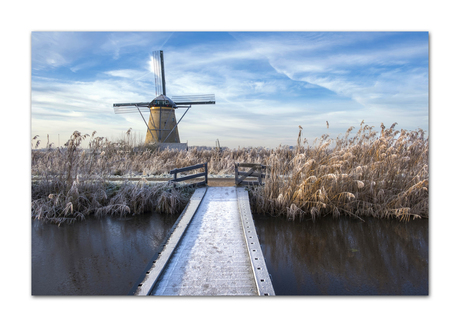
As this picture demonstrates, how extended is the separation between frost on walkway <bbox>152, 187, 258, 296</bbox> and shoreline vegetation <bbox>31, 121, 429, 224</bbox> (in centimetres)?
184

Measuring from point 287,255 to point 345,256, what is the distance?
3.17 ft

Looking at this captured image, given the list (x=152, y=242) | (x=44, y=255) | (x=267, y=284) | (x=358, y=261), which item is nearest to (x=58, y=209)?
(x=44, y=255)

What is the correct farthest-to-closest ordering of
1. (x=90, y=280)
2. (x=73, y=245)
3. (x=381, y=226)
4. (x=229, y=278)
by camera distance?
(x=381, y=226) < (x=73, y=245) < (x=90, y=280) < (x=229, y=278)

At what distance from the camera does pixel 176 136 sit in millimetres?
20109

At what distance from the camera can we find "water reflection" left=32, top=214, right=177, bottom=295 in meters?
3.62

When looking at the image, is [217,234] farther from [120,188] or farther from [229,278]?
[120,188]

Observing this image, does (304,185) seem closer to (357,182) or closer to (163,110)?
(357,182)

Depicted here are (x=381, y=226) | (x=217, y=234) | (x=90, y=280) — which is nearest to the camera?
(x=90, y=280)

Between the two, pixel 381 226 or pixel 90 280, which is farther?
pixel 381 226

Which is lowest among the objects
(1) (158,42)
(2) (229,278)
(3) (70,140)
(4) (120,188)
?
(2) (229,278)

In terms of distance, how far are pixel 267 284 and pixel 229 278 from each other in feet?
1.46

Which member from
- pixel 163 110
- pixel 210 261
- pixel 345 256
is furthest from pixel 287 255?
pixel 163 110

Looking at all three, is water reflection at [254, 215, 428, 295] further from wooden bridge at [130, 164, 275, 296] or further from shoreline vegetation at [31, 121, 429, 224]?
wooden bridge at [130, 164, 275, 296]

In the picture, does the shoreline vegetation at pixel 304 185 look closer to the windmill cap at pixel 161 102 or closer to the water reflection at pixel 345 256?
the water reflection at pixel 345 256
